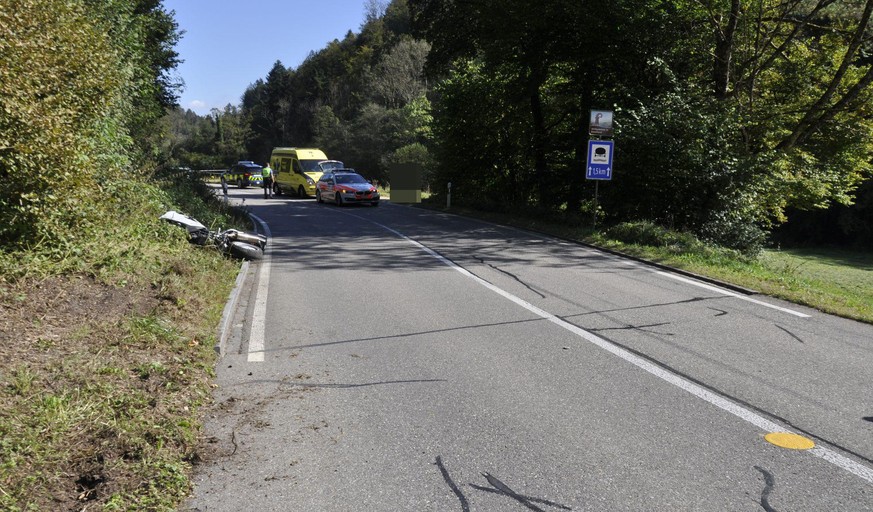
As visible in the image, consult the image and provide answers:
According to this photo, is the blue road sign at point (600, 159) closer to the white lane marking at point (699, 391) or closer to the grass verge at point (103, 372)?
the white lane marking at point (699, 391)

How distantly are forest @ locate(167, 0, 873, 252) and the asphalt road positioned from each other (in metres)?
8.02

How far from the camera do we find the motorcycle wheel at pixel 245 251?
486 inches

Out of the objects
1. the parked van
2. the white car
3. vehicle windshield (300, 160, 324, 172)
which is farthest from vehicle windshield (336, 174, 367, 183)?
vehicle windshield (300, 160, 324, 172)


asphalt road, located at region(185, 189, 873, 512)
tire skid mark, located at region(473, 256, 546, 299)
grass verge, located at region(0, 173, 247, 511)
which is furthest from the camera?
tire skid mark, located at region(473, 256, 546, 299)

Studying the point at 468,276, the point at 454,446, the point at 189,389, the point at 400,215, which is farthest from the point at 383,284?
the point at 400,215

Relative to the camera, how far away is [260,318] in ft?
26.9

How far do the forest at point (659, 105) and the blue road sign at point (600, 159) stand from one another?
4.15ft

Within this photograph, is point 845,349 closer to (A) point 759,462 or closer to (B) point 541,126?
(A) point 759,462

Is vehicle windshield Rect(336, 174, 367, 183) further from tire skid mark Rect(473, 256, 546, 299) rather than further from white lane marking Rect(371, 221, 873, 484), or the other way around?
white lane marking Rect(371, 221, 873, 484)

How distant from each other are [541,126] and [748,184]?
8.69 m

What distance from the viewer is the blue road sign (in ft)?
54.1

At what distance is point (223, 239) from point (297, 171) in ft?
79.2

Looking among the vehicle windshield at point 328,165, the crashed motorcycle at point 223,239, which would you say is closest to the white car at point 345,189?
the vehicle windshield at point 328,165

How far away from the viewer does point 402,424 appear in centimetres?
480
